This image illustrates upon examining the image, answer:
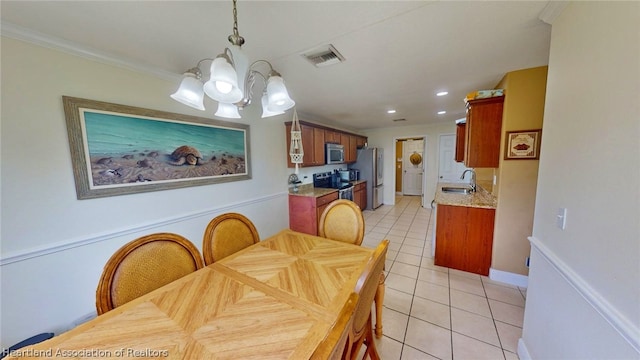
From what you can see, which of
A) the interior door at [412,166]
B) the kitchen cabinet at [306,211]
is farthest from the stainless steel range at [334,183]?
the interior door at [412,166]

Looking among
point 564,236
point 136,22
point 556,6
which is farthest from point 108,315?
point 556,6

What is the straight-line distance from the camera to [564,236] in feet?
3.35

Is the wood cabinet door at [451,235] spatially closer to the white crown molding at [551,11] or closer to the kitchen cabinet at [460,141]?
the kitchen cabinet at [460,141]

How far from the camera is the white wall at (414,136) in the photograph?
16.6 ft

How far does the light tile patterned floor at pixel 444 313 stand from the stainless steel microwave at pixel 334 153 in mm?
2070

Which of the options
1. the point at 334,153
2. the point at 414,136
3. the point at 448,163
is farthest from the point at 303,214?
the point at 448,163

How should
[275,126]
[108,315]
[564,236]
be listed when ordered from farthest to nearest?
[275,126], [564,236], [108,315]

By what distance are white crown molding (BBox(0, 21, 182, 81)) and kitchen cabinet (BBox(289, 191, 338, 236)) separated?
2334mm

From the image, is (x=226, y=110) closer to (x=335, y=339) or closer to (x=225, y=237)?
(x=225, y=237)

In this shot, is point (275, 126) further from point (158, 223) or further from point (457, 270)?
point (457, 270)

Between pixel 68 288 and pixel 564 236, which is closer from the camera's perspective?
pixel 564 236

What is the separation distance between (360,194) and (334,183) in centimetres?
79

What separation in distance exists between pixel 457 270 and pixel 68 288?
147 inches

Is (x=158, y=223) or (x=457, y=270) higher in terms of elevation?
(x=158, y=223)
